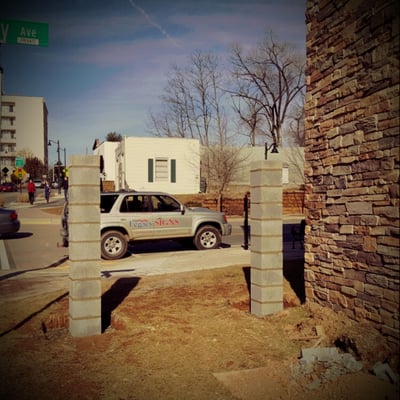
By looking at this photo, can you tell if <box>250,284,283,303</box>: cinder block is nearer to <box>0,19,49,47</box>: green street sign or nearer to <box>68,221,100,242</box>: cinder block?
<box>68,221,100,242</box>: cinder block

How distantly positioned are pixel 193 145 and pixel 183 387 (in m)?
27.2

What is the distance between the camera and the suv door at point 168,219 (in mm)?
13438

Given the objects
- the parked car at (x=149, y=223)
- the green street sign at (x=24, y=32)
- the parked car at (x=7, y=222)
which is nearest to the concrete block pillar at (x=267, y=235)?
the green street sign at (x=24, y=32)

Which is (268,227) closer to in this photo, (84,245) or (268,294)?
(268,294)

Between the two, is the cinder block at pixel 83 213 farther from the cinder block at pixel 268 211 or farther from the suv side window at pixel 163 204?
the suv side window at pixel 163 204

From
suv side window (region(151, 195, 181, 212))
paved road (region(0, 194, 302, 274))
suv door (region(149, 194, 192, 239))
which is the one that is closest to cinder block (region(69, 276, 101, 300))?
paved road (region(0, 194, 302, 274))

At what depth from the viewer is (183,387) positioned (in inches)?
173

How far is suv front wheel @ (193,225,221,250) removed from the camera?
13984mm

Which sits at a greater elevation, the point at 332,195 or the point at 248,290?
the point at 332,195

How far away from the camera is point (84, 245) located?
5906 mm

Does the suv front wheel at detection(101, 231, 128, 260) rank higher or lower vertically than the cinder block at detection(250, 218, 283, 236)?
lower

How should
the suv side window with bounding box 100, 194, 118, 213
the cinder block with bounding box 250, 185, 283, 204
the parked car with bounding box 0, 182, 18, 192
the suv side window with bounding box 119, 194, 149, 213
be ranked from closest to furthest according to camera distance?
the cinder block with bounding box 250, 185, 283, 204 < the suv side window with bounding box 100, 194, 118, 213 < the suv side window with bounding box 119, 194, 149, 213 < the parked car with bounding box 0, 182, 18, 192

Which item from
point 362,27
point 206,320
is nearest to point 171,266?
point 206,320

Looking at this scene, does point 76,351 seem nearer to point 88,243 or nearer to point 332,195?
point 88,243
